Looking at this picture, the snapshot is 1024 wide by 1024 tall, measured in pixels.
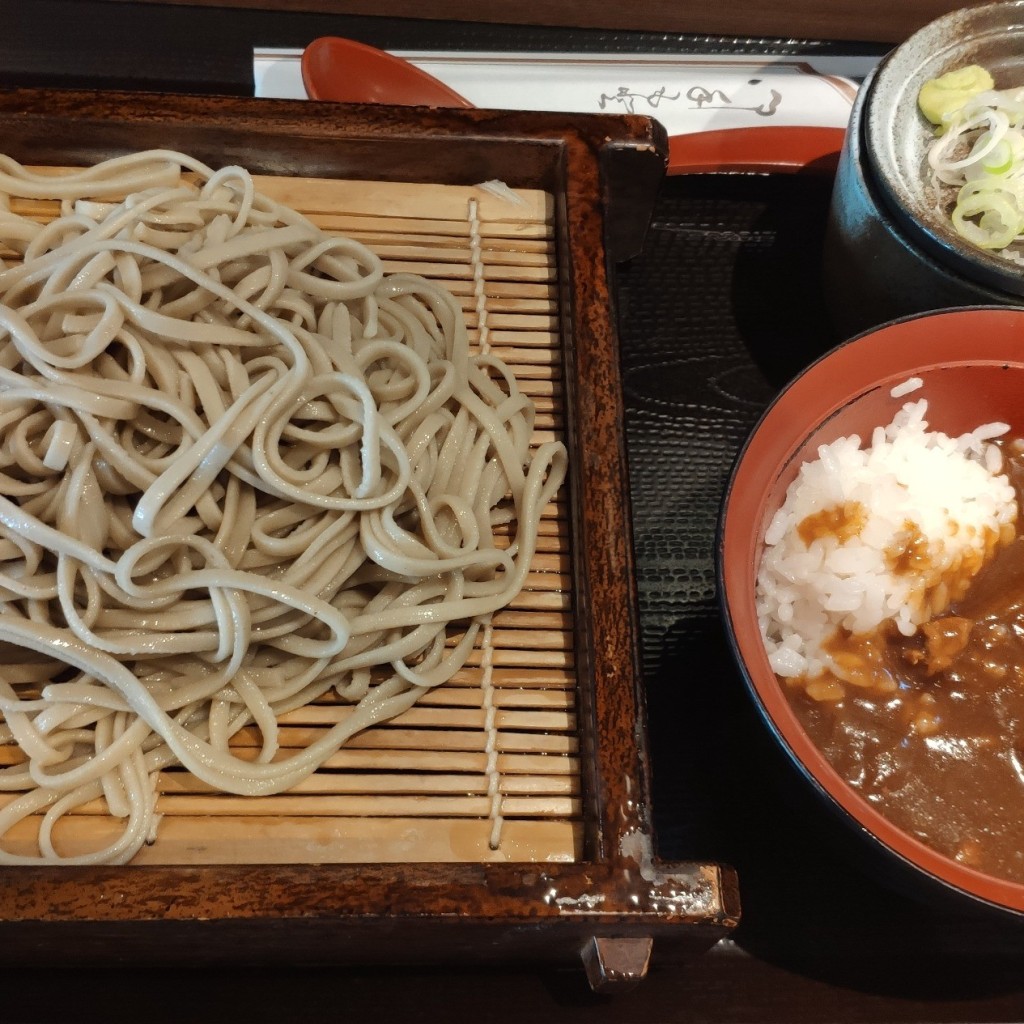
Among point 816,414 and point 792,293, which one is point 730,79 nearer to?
point 792,293

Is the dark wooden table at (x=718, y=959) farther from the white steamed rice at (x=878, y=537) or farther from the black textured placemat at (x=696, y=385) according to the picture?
the white steamed rice at (x=878, y=537)

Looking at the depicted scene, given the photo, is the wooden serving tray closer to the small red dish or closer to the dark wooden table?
the dark wooden table

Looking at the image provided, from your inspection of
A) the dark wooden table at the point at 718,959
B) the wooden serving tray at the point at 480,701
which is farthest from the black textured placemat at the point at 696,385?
the wooden serving tray at the point at 480,701

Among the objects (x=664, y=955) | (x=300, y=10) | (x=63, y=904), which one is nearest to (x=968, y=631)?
(x=664, y=955)

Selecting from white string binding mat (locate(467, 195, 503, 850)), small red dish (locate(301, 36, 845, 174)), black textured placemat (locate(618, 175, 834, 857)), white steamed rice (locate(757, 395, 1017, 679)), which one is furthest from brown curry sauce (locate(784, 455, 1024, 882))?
small red dish (locate(301, 36, 845, 174))

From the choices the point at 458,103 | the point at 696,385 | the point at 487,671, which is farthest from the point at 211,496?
the point at 458,103

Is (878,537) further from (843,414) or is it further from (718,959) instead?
(718,959)
